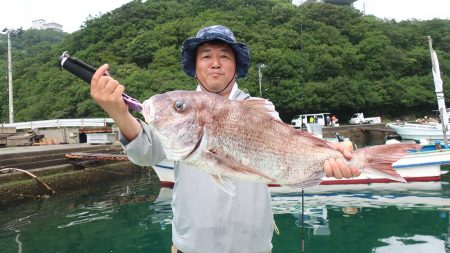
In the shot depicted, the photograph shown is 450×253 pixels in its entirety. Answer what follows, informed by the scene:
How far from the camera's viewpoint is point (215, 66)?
286cm

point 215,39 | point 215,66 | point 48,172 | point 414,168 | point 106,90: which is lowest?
point 414,168

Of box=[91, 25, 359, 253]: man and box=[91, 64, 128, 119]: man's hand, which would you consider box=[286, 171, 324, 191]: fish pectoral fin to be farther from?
box=[91, 64, 128, 119]: man's hand

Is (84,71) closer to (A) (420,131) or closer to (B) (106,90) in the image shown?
(B) (106,90)

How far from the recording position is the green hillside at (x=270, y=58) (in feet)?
145

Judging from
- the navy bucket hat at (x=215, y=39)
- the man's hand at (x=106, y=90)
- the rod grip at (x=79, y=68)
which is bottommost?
the man's hand at (x=106, y=90)

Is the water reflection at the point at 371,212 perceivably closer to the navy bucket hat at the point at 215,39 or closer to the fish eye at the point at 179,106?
the navy bucket hat at the point at 215,39

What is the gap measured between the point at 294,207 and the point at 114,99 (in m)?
10.3

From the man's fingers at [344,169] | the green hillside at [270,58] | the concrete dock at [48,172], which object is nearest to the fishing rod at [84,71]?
the man's fingers at [344,169]

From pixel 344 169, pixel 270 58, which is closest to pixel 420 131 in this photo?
pixel 270 58

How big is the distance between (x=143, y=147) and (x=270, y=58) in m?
48.7

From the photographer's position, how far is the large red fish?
218cm

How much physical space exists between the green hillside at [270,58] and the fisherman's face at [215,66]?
1434 inches

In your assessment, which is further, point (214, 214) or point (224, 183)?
point (214, 214)

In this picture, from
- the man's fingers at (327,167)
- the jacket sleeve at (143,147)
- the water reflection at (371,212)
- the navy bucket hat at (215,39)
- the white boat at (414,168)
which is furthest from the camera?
the white boat at (414,168)
